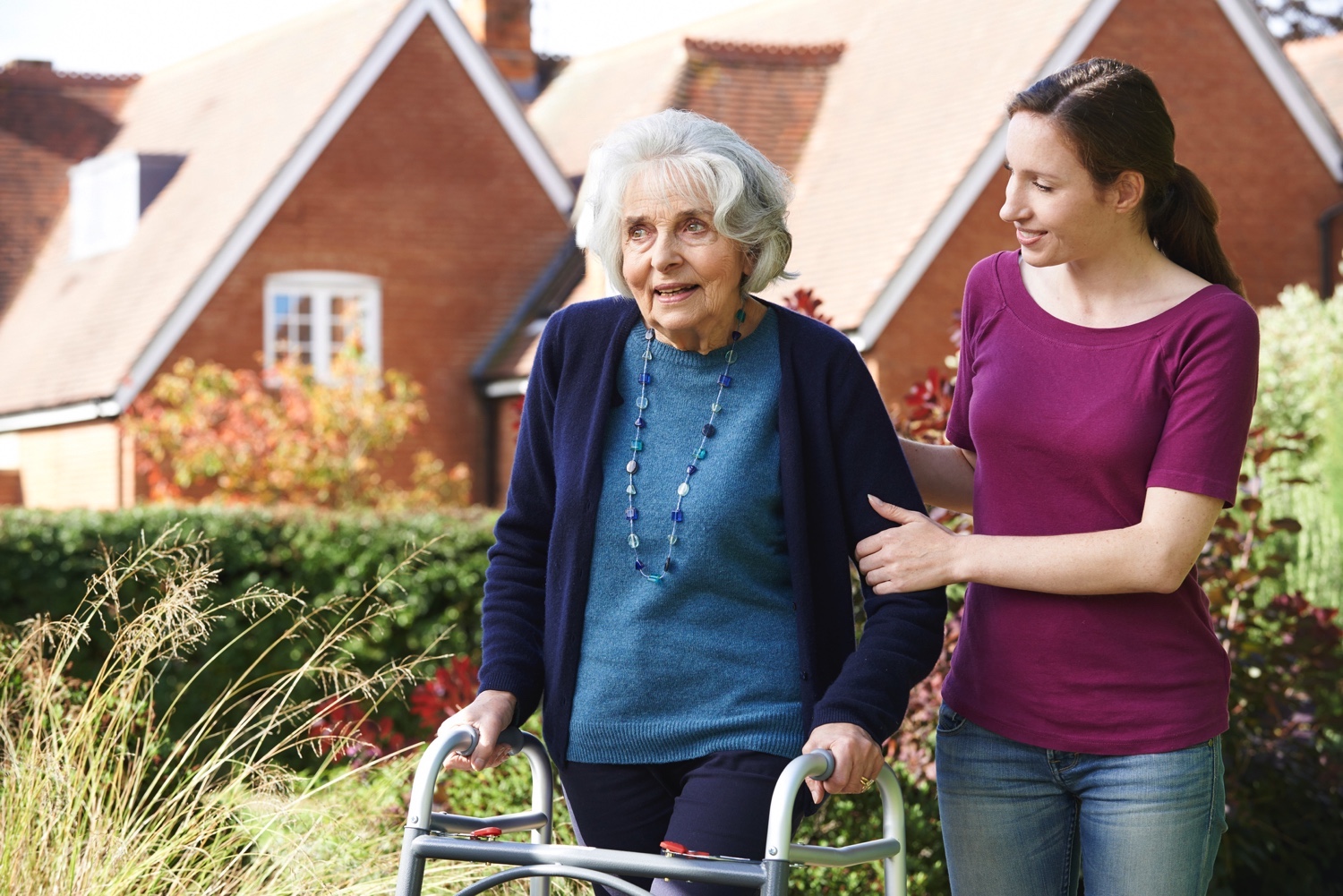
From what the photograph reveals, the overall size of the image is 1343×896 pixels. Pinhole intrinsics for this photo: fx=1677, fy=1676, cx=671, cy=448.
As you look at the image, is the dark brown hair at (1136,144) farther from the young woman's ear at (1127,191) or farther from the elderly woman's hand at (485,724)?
the elderly woman's hand at (485,724)

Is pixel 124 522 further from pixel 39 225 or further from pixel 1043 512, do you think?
pixel 39 225

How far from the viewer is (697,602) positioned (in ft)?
9.18

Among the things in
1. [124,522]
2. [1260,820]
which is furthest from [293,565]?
[1260,820]

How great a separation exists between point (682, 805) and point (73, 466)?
1875 centimetres

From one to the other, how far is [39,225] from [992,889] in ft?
79.7

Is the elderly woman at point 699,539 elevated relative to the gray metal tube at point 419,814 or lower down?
elevated

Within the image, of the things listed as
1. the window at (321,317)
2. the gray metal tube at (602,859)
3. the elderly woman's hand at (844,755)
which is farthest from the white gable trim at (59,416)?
the elderly woman's hand at (844,755)

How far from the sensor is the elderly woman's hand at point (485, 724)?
9.32 feet

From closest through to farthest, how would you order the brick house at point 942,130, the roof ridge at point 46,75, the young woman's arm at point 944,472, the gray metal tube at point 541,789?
the gray metal tube at point 541,789 → the young woman's arm at point 944,472 → the brick house at point 942,130 → the roof ridge at point 46,75

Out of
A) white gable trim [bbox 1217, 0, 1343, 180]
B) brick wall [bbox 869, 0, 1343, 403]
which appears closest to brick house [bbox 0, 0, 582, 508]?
brick wall [bbox 869, 0, 1343, 403]

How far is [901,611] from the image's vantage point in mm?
2836

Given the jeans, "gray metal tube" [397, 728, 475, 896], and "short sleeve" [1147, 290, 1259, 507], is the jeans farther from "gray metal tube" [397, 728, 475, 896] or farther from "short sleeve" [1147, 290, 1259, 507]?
"gray metal tube" [397, 728, 475, 896]

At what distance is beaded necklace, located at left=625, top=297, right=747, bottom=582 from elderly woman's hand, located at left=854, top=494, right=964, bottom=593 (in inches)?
12.7

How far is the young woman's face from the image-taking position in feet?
9.11
